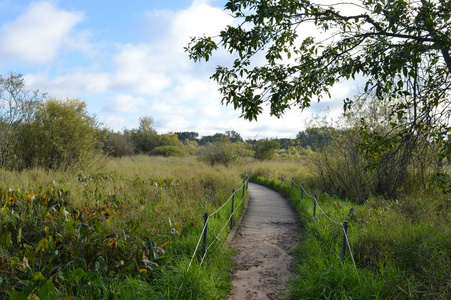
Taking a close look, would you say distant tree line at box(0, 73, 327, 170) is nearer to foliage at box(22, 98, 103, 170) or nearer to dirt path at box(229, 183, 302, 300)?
foliage at box(22, 98, 103, 170)

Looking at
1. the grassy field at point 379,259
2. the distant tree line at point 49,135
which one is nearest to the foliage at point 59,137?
the distant tree line at point 49,135

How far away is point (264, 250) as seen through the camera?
263 inches

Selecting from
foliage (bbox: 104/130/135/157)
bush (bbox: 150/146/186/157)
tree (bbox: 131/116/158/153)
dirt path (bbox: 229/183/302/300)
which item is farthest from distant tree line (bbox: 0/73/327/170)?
tree (bbox: 131/116/158/153)

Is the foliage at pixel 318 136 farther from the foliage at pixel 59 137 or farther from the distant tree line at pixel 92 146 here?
the foliage at pixel 59 137

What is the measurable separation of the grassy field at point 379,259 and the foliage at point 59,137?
11.6 meters

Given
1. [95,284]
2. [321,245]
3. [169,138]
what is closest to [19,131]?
[95,284]

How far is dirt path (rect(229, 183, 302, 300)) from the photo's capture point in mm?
4863

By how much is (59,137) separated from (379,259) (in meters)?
14.0

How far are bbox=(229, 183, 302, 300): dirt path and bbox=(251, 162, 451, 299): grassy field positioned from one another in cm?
38

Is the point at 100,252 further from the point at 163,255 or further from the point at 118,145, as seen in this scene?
the point at 118,145

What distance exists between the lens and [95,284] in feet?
12.7

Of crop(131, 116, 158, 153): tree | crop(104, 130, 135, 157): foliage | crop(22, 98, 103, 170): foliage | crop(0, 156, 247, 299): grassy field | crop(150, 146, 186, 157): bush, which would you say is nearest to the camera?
crop(0, 156, 247, 299): grassy field

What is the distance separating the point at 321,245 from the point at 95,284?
4.34 metres

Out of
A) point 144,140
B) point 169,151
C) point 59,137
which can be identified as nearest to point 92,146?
point 59,137
